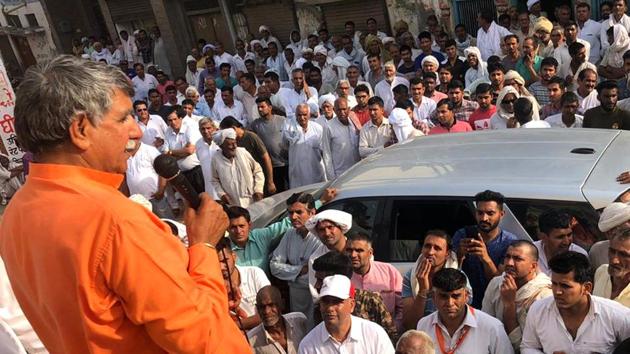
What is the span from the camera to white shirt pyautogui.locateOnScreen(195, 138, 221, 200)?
25.2ft

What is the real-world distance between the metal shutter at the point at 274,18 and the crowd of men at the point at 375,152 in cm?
267

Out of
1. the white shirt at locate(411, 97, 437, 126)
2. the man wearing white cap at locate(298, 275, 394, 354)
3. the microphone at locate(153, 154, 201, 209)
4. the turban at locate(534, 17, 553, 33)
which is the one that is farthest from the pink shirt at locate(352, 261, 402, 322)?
the turban at locate(534, 17, 553, 33)

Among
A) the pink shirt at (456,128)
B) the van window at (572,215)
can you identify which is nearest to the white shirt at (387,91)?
the pink shirt at (456,128)

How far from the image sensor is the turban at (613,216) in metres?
3.81

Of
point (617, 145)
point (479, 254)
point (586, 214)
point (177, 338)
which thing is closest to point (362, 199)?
point (479, 254)

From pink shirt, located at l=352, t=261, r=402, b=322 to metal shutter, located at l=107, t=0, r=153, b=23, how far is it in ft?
52.0

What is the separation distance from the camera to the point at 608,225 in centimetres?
390

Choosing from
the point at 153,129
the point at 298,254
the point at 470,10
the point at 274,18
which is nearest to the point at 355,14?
the point at 274,18

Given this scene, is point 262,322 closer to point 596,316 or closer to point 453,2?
point 596,316

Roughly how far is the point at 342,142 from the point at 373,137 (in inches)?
18.9

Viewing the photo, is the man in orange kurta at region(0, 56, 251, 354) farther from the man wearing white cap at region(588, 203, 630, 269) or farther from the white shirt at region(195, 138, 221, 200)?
the white shirt at region(195, 138, 221, 200)

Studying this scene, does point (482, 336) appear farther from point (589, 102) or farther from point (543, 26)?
point (543, 26)

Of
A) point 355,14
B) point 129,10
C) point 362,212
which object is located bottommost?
point 362,212

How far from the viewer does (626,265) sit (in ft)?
11.8
